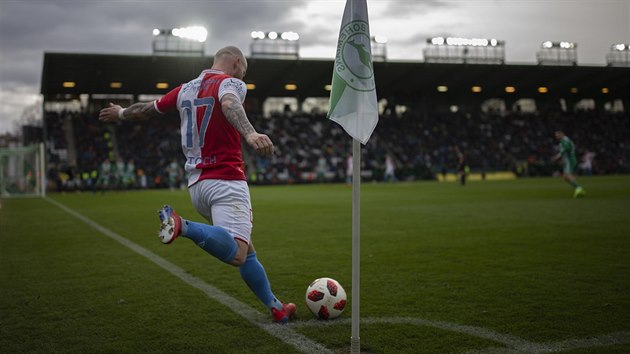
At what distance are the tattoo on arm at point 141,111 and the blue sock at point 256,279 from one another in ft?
4.60

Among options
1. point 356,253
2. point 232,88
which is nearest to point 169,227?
point 232,88

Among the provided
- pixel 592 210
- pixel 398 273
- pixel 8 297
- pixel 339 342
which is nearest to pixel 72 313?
pixel 8 297

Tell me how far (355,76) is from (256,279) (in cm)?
185

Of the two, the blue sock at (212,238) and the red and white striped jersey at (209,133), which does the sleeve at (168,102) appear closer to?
the red and white striped jersey at (209,133)

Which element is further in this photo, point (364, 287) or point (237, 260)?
point (364, 287)

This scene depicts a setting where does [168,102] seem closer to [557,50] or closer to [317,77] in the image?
[317,77]

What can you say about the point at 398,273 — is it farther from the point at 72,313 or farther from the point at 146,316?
the point at 72,313

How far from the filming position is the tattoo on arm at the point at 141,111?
15.8 ft

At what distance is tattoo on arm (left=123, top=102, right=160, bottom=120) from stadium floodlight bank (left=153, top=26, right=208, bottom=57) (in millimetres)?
34330

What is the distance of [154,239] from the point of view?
411 inches

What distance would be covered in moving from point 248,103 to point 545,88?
24446 millimetres

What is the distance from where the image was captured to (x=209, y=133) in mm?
4270

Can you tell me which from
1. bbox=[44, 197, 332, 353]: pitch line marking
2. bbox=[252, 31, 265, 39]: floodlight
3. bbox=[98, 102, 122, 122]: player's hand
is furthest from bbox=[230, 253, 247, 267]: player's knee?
bbox=[252, 31, 265, 39]: floodlight

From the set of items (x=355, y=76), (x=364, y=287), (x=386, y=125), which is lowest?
(x=364, y=287)
